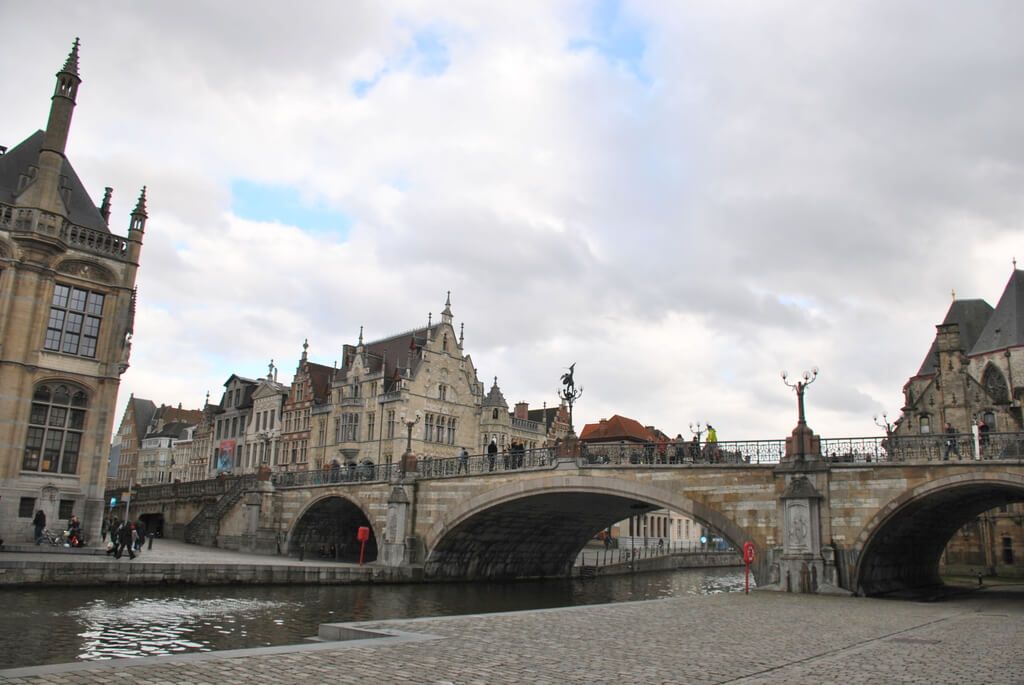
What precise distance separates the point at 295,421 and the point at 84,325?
36.4 metres

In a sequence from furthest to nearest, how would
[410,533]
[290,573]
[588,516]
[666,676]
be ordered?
[588,516], [410,533], [290,573], [666,676]

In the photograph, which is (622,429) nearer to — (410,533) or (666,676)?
(410,533)

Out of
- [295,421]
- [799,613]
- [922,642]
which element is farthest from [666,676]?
[295,421]

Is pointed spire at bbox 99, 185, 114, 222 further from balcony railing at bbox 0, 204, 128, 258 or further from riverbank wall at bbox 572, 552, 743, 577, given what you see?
riverbank wall at bbox 572, 552, 743, 577

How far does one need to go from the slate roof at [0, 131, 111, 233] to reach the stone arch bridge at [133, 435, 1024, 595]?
55.5ft

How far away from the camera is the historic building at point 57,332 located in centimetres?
2841

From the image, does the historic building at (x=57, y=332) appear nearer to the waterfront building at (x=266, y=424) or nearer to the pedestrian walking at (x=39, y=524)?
the pedestrian walking at (x=39, y=524)

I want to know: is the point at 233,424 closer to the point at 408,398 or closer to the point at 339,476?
the point at 408,398

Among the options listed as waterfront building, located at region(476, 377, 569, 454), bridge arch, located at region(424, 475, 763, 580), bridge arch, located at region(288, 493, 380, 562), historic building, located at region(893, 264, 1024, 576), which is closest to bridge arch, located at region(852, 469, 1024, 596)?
bridge arch, located at region(424, 475, 763, 580)

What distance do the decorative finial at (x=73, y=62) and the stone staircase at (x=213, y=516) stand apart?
23.9 m

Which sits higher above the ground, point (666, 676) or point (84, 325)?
point (84, 325)

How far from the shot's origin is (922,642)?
39.9ft

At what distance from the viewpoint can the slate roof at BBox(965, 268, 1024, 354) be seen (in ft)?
161

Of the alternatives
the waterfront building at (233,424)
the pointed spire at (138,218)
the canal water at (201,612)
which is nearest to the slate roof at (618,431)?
the waterfront building at (233,424)
